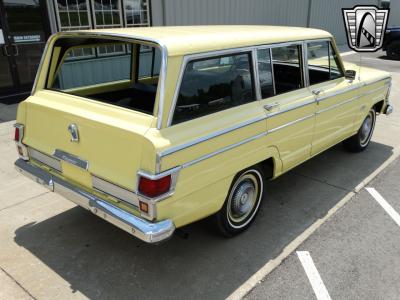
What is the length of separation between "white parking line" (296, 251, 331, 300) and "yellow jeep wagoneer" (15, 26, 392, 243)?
0.63m

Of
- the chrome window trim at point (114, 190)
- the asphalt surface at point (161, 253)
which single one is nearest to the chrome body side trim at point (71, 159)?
the chrome window trim at point (114, 190)

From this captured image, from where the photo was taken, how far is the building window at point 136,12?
30.5ft

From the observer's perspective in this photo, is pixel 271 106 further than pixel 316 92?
No

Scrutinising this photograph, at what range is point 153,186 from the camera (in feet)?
8.38

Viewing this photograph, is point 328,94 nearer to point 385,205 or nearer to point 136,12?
point 385,205

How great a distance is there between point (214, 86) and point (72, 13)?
6565 millimetres

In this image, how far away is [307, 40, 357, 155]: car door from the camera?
422 cm

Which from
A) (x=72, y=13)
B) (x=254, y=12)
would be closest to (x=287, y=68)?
(x=72, y=13)

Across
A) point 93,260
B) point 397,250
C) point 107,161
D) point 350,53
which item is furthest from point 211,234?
point 350,53

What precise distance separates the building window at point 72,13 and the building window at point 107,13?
0.76 feet

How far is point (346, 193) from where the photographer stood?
4.57 metres

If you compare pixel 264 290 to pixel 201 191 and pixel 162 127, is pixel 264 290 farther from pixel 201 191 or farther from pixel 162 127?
pixel 162 127

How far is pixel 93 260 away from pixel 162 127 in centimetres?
145

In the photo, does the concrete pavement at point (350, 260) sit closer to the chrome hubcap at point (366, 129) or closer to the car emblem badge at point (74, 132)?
the chrome hubcap at point (366, 129)
